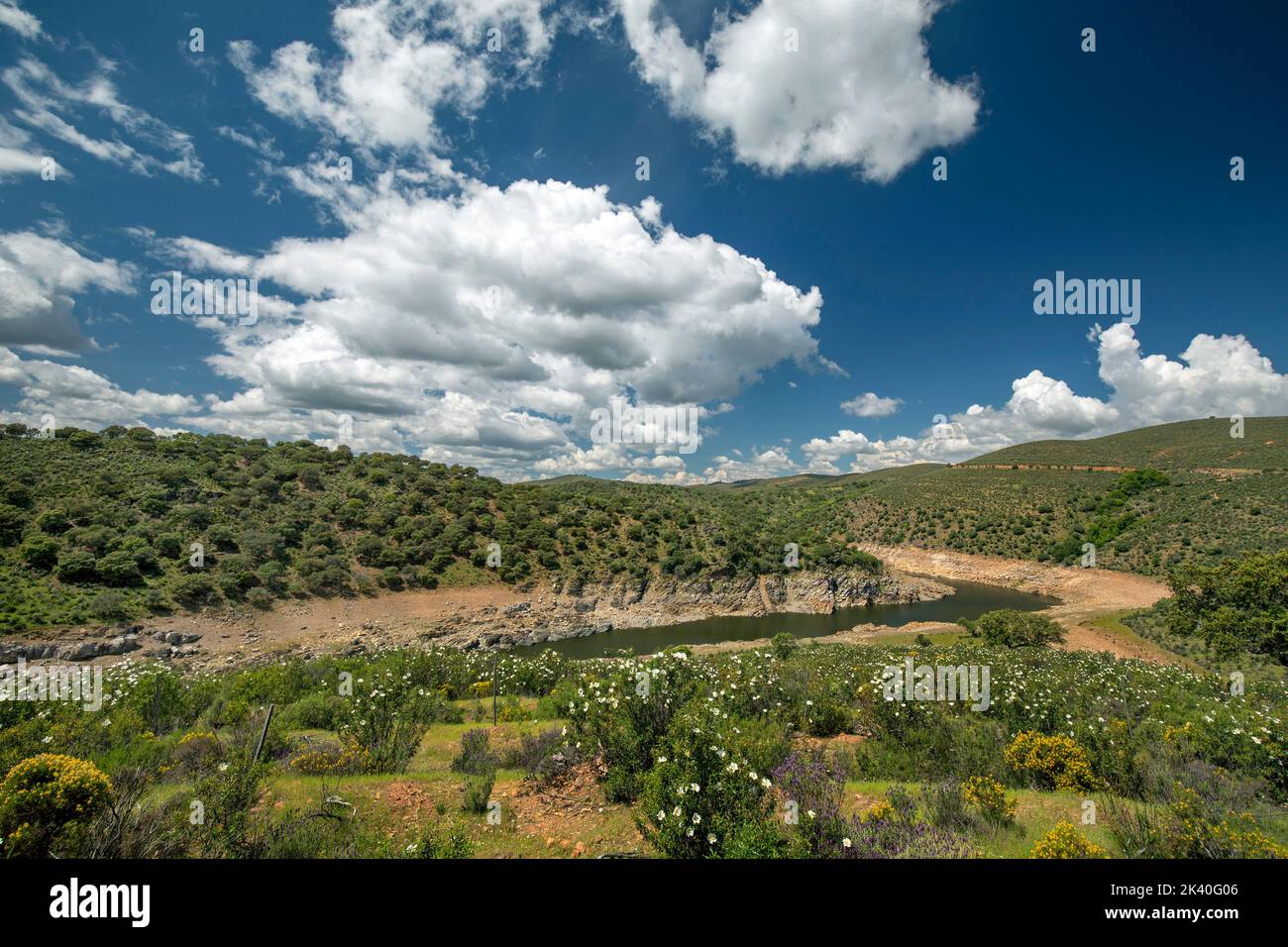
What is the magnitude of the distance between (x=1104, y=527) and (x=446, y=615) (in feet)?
221

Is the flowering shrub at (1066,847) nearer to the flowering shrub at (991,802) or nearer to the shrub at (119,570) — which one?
the flowering shrub at (991,802)

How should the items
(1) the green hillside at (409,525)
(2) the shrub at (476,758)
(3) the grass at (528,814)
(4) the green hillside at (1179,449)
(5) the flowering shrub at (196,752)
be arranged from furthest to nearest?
1. (4) the green hillside at (1179,449)
2. (1) the green hillside at (409,525)
3. (2) the shrub at (476,758)
4. (5) the flowering shrub at (196,752)
5. (3) the grass at (528,814)

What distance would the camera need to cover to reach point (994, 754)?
8258mm

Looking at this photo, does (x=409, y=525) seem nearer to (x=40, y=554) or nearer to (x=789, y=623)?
(x=40, y=554)

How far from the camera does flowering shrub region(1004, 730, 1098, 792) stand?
7.22 meters

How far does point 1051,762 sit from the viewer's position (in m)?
7.51

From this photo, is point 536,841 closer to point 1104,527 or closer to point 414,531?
point 414,531

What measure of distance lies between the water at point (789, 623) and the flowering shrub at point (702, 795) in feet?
91.7

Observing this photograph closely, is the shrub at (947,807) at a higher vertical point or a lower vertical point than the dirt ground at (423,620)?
higher

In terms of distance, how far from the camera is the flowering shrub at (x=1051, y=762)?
23.7 feet

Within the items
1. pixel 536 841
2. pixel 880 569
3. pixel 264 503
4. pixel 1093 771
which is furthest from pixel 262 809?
pixel 880 569

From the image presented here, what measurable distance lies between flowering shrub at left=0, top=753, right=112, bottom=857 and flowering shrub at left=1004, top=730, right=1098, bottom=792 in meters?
11.9

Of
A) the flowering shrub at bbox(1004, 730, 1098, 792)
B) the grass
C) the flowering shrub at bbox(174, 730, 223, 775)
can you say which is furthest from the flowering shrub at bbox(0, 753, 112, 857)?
the flowering shrub at bbox(1004, 730, 1098, 792)

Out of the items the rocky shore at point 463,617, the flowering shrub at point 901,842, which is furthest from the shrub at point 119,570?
the flowering shrub at point 901,842
